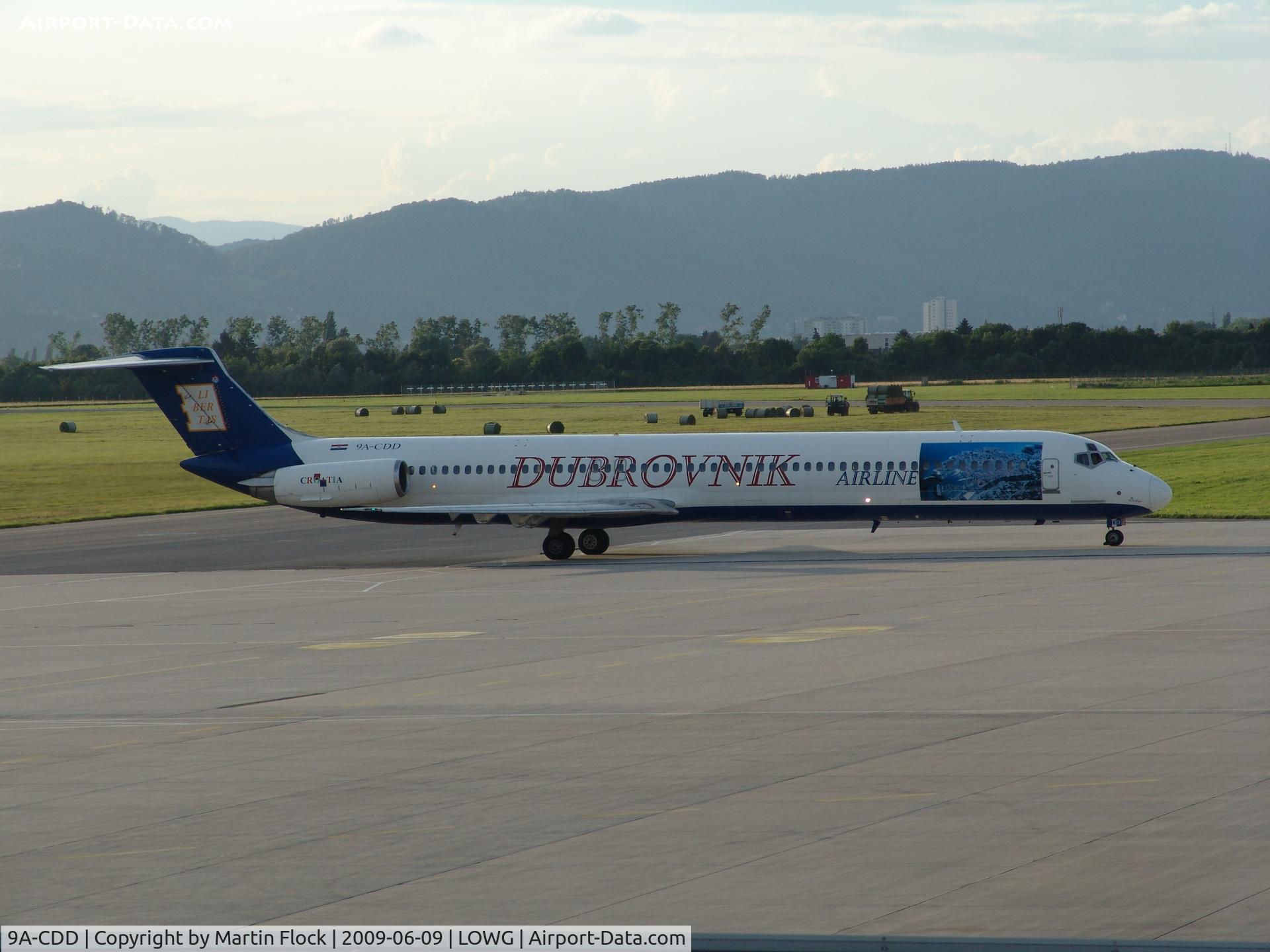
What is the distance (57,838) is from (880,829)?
8146 mm

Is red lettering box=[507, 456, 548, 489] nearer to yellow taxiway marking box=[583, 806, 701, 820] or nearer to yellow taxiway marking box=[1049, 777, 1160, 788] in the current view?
yellow taxiway marking box=[583, 806, 701, 820]

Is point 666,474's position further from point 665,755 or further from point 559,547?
point 665,755

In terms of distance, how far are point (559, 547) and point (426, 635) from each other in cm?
1523

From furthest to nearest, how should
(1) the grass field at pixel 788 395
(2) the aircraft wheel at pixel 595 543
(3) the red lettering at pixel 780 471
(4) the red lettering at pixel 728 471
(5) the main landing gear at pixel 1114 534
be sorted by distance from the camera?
(1) the grass field at pixel 788 395 < (2) the aircraft wheel at pixel 595 543 < (4) the red lettering at pixel 728 471 < (3) the red lettering at pixel 780 471 < (5) the main landing gear at pixel 1114 534

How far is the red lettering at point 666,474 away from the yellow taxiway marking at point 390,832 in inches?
1153

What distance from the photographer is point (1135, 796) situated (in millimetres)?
15398

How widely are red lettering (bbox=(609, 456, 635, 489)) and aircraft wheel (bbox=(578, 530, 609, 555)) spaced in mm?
2154

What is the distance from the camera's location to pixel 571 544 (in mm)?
45188

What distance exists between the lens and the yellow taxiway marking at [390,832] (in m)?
14.8

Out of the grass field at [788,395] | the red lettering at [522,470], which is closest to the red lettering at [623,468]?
the red lettering at [522,470]

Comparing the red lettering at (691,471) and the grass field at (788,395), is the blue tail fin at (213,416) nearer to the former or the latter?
the red lettering at (691,471)

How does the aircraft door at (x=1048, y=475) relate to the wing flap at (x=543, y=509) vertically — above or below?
above

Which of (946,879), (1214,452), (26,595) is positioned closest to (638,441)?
(26,595)

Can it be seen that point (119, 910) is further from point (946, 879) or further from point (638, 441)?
point (638, 441)
